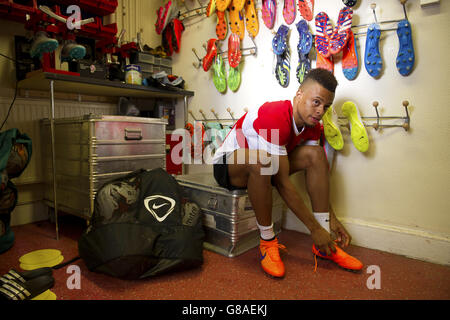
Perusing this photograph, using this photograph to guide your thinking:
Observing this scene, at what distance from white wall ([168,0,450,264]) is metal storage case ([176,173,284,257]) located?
501 millimetres

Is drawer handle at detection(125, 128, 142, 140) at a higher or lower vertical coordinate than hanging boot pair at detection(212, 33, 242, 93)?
lower

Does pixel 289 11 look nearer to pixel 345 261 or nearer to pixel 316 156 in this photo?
pixel 316 156

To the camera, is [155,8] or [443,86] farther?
[155,8]

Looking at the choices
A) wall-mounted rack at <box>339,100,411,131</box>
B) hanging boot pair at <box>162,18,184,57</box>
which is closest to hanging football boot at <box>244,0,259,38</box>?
hanging boot pair at <box>162,18,184,57</box>

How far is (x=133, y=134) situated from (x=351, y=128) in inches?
45.5

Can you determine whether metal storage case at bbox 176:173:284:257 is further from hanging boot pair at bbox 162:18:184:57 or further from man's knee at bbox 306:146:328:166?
hanging boot pair at bbox 162:18:184:57

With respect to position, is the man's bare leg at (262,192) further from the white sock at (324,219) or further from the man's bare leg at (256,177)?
the white sock at (324,219)

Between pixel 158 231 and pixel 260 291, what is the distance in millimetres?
444

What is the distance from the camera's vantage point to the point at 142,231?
107 cm

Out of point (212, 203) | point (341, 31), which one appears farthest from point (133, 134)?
point (341, 31)

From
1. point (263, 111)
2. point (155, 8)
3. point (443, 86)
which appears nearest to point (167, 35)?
point (155, 8)

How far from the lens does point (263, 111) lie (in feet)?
3.96

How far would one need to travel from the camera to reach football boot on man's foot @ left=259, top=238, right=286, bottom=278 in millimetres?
1105

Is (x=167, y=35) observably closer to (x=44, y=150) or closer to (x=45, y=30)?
(x=45, y=30)
